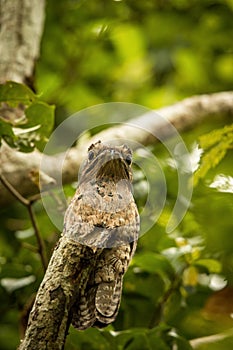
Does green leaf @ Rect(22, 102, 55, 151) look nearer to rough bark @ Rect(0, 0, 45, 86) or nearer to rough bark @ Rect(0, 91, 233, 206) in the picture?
rough bark @ Rect(0, 91, 233, 206)

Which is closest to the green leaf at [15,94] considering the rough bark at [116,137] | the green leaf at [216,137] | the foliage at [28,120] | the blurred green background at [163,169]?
the foliage at [28,120]

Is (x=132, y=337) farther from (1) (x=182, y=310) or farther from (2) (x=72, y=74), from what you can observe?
(2) (x=72, y=74)

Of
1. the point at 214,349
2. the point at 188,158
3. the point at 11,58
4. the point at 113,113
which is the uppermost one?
the point at 11,58

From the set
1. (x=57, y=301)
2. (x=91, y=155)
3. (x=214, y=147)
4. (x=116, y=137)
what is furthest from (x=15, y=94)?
(x=57, y=301)

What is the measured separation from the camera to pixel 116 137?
7.11 feet

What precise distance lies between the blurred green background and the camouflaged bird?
27cm

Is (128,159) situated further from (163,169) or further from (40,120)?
(163,169)

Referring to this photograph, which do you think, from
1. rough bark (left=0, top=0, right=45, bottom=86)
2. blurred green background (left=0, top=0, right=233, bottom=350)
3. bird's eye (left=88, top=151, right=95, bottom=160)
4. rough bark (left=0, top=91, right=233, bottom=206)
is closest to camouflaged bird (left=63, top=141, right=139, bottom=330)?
bird's eye (left=88, top=151, right=95, bottom=160)

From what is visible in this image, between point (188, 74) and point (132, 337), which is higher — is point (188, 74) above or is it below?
above

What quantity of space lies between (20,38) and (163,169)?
26.5 inches

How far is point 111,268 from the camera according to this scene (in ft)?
3.86

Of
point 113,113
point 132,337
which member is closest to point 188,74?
point 113,113

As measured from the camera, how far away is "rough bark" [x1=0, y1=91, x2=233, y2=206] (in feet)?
6.65

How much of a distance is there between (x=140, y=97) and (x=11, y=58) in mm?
1156
